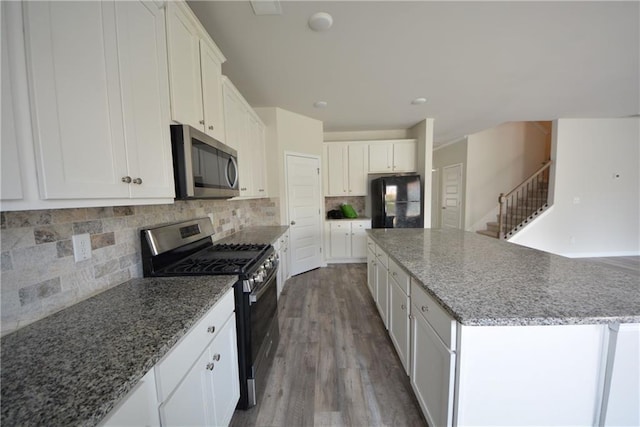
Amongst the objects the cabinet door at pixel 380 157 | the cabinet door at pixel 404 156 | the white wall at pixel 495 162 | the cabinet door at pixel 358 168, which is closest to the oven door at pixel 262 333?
the cabinet door at pixel 358 168

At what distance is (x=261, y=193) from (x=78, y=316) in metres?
2.31

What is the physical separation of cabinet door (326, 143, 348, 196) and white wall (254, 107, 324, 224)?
802mm

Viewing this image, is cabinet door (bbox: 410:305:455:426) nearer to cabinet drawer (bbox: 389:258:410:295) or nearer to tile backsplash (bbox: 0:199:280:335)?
cabinet drawer (bbox: 389:258:410:295)

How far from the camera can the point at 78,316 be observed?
0.88 metres

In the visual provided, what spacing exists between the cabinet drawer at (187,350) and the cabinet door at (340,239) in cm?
326

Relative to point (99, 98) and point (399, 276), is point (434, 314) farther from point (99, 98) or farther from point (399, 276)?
point (99, 98)

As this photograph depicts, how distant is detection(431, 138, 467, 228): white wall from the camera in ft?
18.8

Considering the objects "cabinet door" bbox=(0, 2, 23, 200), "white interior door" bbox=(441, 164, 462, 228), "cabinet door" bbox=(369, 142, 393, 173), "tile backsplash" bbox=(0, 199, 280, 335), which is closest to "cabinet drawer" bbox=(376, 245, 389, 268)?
"tile backsplash" bbox=(0, 199, 280, 335)

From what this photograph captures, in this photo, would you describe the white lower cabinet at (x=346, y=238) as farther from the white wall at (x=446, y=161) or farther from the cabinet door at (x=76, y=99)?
the cabinet door at (x=76, y=99)

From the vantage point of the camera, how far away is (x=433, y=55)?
222 cm

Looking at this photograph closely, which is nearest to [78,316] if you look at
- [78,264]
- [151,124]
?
[78,264]

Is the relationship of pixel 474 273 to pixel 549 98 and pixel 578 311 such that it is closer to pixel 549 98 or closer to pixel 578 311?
pixel 578 311

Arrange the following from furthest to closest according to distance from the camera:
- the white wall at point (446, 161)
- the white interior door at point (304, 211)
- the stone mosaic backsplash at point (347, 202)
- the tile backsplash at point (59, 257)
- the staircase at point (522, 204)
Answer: the white wall at point (446, 161) < the staircase at point (522, 204) < the stone mosaic backsplash at point (347, 202) < the white interior door at point (304, 211) < the tile backsplash at point (59, 257)

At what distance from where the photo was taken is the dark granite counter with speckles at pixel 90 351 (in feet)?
1.65
